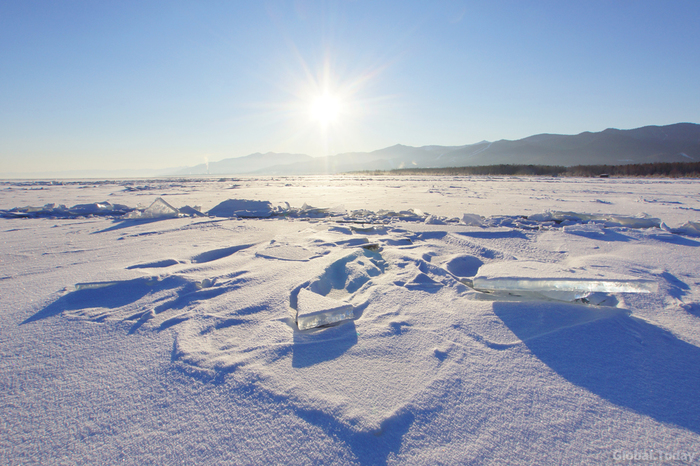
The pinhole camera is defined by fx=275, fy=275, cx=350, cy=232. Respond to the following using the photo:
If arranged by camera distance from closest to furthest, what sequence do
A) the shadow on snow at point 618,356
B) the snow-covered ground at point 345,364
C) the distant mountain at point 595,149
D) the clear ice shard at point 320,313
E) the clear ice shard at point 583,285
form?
the snow-covered ground at point 345,364 → the shadow on snow at point 618,356 → the clear ice shard at point 320,313 → the clear ice shard at point 583,285 → the distant mountain at point 595,149

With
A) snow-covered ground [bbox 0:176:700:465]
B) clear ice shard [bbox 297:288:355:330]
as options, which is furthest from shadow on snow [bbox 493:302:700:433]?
clear ice shard [bbox 297:288:355:330]

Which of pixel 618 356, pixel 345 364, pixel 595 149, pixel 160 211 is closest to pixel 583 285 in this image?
pixel 618 356

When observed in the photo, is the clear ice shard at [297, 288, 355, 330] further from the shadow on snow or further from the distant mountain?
the distant mountain

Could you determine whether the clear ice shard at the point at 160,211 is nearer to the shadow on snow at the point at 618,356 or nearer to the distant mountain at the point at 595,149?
the shadow on snow at the point at 618,356

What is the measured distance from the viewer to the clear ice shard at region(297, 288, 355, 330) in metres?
1.18

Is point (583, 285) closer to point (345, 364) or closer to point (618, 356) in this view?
point (618, 356)

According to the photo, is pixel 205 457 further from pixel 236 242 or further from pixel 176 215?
pixel 176 215

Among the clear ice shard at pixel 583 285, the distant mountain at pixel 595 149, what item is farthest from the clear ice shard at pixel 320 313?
the distant mountain at pixel 595 149

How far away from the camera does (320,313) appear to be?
1.19 m

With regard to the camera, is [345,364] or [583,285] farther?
[583,285]

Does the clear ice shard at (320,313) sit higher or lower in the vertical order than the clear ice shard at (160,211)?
lower

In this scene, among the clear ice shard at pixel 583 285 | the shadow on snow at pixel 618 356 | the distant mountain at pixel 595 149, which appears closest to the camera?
the shadow on snow at pixel 618 356

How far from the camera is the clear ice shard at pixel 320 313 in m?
1.18

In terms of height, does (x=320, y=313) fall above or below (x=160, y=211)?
below
